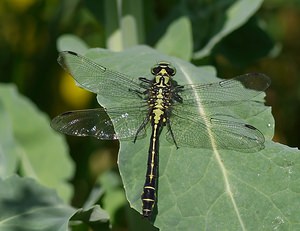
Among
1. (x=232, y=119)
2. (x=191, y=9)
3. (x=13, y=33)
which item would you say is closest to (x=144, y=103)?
(x=232, y=119)

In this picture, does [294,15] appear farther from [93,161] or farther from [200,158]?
[200,158]

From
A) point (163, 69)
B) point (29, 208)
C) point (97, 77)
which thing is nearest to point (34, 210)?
point (29, 208)

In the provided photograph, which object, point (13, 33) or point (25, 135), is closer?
point (25, 135)

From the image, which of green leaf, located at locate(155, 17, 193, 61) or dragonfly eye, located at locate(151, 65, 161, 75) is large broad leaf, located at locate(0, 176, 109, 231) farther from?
green leaf, located at locate(155, 17, 193, 61)

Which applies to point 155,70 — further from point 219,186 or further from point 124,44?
point 219,186

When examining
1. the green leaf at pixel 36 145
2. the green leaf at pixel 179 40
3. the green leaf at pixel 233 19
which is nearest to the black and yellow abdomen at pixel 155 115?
the green leaf at pixel 179 40

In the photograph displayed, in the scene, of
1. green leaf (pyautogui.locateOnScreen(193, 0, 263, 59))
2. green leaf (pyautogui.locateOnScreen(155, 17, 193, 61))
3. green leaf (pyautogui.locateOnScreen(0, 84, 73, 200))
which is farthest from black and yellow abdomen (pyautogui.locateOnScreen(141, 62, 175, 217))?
green leaf (pyautogui.locateOnScreen(0, 84, 73, 200))

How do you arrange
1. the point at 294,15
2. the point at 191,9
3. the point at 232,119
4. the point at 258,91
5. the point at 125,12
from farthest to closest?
the point at 294,15 < the point at 191,9 < the point at 125,12 < the point at 258,91 < the point at 232,119
